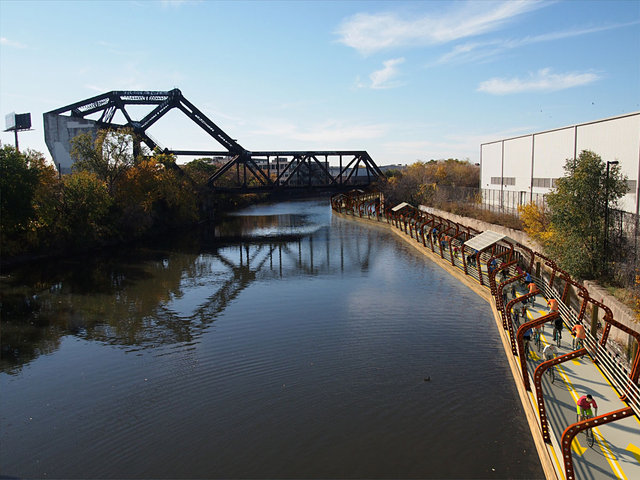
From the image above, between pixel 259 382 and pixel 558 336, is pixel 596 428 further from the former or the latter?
pixel 259 382

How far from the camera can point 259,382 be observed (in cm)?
1403

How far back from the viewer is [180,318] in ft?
67.9

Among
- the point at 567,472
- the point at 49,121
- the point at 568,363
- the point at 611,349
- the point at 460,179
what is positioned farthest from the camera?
the point at 460,179

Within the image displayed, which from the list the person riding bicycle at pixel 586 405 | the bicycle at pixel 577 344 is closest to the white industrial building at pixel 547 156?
the bicycle at pixel 577 344

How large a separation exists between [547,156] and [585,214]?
16.4 metres

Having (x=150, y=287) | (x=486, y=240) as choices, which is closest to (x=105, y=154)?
(x=150, y=287)

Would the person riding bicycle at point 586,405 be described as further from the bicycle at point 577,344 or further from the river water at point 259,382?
the bicycle at point 577,344

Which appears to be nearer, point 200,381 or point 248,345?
point 200,381

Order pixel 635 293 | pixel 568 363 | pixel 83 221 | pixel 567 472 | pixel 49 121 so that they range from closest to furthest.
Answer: pixel 567 472, pixel 568 363, pixel 635 293, pixel 83 221, pixel 49 121

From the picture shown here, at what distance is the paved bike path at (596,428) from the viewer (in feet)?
27.9

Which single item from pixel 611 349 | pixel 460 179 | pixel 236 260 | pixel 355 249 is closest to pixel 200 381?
pixel 611 349

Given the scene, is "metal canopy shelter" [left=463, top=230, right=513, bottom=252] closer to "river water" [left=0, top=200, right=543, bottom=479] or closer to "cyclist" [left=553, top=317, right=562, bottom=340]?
"river water" [left=0, top=200, right=543, bottom=479]

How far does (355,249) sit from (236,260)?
9.30 m

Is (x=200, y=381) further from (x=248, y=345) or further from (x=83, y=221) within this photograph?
(x=83, y=221)
